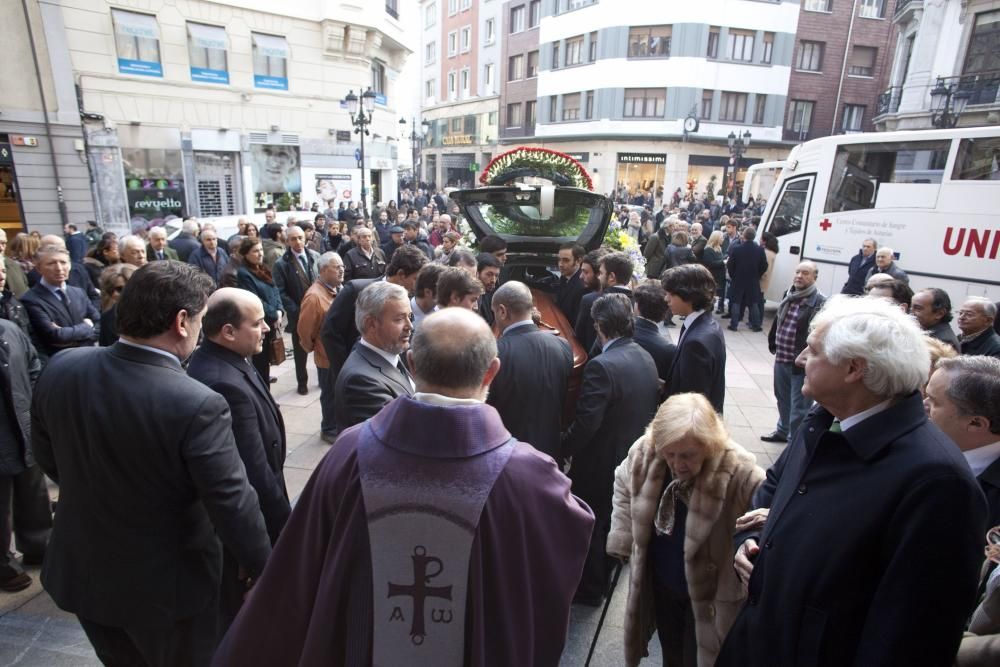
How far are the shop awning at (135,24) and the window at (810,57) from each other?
97.8 feet

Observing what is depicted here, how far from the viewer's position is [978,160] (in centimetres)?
814

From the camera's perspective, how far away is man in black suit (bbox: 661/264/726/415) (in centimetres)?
341

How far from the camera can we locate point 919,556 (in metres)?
1.39

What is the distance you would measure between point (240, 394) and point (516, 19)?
131 feet

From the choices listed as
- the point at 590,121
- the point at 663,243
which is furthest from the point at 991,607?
the point at 590,121

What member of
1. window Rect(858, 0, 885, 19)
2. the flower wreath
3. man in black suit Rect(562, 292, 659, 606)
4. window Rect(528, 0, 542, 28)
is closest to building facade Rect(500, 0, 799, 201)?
window Rect(528, 0, 542, 28)

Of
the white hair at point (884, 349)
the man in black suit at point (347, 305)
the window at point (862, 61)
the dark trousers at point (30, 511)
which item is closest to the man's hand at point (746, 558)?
the white hair at point (884, 349)

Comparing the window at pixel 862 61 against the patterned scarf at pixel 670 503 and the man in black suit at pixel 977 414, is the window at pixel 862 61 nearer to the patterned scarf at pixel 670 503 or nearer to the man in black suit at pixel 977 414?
the man in black suit at pixel 977 414

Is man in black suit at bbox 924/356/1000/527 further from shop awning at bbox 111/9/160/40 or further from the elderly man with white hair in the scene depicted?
shop awning at bbox 111/9/160/40

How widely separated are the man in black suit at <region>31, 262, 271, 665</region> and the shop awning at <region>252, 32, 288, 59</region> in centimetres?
1885

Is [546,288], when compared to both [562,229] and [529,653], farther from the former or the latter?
[529,653]

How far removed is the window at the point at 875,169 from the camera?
28.5ft

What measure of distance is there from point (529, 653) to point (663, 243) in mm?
10034

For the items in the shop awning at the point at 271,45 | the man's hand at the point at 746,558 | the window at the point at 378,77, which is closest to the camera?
the man's hand at the point at 746,558
